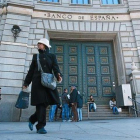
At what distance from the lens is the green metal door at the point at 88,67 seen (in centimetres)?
1173

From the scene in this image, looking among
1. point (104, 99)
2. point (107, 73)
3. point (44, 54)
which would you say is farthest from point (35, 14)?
point (44, 54)

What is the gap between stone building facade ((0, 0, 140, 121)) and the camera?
36.1 ft

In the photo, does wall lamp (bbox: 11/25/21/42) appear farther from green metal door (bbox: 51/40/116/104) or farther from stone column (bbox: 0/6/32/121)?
green metal door (bbox: 51/40/116/104)

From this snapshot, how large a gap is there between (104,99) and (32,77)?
8938 mm

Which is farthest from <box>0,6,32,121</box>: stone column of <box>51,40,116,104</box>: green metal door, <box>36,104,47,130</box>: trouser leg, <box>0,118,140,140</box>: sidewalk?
<box>36,104,47,130</box>: trouser leg

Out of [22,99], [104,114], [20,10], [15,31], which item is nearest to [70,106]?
[104,114]

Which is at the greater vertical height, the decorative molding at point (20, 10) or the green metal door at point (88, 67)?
the decorative molding at point (20, 10)

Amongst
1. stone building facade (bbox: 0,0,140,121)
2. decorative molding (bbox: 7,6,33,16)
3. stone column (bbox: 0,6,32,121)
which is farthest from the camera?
decorative molding (bbox: 7,6,33,16)

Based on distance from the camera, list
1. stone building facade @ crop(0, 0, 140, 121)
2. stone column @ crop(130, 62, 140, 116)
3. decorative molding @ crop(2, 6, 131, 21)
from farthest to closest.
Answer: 1. decorative molding @ crop(2, 6, 131, 21)
2. stone building facade @ crop(0, 0, 140, 121)
3. stone column @ crop(130, 62, 140, 116)

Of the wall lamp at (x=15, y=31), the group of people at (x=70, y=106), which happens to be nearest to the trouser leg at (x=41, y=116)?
the group of people at (x=70, y=106)

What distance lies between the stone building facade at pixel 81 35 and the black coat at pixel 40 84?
7104 mm

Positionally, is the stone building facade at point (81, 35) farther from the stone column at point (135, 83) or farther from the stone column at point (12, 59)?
the stone column at point (135, 83)

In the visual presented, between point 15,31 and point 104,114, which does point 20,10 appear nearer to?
point 15,31

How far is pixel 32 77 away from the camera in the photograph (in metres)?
3.43
